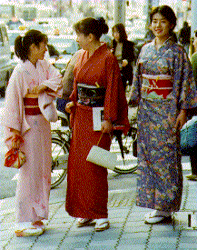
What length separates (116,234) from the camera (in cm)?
458

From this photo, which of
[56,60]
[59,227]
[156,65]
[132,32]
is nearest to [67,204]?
[59,227]

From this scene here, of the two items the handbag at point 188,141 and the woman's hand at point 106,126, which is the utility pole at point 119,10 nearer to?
the handbag at point 188,141

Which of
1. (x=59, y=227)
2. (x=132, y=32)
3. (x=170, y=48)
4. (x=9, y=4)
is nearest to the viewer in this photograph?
(x=170, y=48)

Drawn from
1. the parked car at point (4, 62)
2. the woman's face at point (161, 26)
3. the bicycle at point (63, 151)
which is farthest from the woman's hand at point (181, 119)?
the parked car at point (4, 62)

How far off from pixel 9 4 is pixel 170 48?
148ft

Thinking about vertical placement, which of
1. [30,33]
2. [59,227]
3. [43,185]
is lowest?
[59,227]

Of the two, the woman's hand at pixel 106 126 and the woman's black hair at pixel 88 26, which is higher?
the woman's black hair at pixel 88 26

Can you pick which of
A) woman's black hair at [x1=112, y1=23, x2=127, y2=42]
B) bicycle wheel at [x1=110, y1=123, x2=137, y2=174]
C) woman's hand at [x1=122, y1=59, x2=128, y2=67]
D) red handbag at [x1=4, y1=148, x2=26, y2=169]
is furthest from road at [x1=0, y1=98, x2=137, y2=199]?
woman's black hair at [x1=112, y1=23, x2=127, y2=42]

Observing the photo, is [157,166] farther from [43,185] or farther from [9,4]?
[9,4]

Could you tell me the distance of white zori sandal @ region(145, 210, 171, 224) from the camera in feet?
15.7

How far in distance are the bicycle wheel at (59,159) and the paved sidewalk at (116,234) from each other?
1.09 metres

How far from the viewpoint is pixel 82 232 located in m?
4.68

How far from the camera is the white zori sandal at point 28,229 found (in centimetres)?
465

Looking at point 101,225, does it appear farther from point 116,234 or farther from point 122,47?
point 122,47
